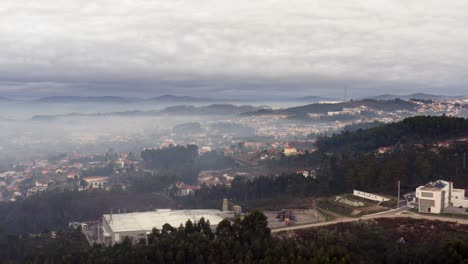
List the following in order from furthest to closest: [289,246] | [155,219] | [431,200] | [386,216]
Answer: [155,219]
[431,200]
[386,216]
[289,246]

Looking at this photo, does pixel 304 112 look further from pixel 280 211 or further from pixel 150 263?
pixel 150 263

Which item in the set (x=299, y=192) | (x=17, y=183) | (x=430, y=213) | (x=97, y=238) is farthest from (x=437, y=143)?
(x=17, y=183)

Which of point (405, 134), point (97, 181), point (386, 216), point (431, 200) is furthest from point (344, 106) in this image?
point (386, 216)

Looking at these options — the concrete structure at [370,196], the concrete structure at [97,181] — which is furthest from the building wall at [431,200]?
the concrete structure at [97,181]

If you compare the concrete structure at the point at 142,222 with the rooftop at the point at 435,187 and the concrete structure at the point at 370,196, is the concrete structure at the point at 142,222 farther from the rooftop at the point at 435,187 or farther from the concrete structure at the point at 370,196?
the rooftop at the point at 435,187

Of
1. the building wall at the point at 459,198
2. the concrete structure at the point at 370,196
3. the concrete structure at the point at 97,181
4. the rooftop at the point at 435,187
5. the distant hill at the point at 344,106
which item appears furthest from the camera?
the distant hill at the point at 344,106

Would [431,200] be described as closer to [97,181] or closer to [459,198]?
[459,198]

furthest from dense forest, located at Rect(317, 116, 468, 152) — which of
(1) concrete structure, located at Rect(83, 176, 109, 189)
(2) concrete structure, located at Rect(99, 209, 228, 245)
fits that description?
(1) concrete structure, located at Rect(83, 176, 109, 189)

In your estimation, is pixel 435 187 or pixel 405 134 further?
pixel 405 134
